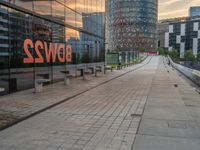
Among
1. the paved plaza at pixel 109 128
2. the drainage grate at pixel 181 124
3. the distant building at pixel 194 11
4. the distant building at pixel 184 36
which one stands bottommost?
the drainage grate at pixel 181 124

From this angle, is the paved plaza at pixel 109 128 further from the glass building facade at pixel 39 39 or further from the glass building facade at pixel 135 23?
the glass building facade at pixel 135 23

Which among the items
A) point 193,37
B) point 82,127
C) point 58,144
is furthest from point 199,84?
point 193,37

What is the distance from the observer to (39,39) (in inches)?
613

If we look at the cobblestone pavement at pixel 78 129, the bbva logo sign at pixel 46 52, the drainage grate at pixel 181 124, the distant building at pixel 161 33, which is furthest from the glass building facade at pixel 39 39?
the distant building at pixel 161 33

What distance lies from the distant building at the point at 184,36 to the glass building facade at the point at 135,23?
1045cm

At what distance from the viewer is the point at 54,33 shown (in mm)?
17844

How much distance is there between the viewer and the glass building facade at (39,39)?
40.8 feet

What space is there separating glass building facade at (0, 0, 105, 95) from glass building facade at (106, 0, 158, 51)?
92.6 m

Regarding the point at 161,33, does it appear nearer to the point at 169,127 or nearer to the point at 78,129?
the point at 169,127

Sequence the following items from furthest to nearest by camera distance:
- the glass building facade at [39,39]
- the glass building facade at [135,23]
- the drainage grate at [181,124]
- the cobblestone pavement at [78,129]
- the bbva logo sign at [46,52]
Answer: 1. the glass building facade at [135,23]
2. the bbva logo sign at [46,52]
3. the glass building facade at [39,39]
4. the drainage grate at [181,124]
5. the cobblestone pavement at [78,129]

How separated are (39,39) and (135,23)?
13055cm

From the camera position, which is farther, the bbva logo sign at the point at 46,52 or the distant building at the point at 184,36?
the distant building at the point at 184,36

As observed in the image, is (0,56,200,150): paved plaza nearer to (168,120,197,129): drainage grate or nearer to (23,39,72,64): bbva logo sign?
(168,120,197,129): drainage grate

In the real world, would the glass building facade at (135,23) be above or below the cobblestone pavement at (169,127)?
above
